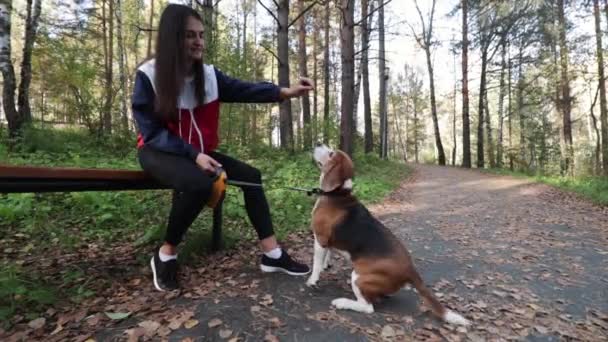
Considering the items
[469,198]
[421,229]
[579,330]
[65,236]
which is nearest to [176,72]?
[65,236]

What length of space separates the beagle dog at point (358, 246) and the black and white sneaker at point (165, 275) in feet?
3.78

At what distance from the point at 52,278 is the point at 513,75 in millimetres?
29734

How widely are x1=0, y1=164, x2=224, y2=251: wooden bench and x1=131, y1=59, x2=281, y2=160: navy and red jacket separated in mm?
327

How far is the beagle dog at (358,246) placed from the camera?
2670 millimetres

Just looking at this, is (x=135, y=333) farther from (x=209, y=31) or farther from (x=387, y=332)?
(x=209, y=31)

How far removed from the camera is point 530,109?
25172 mm

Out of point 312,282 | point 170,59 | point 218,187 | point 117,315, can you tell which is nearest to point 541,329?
point 312,282

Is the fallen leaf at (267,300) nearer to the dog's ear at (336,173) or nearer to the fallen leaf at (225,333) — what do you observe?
the fallen leaf at (225,333)

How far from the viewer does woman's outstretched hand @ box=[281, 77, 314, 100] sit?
3.59m

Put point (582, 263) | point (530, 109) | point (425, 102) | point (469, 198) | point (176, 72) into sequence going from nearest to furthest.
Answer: point (176, 72)
point (582, 263)
point (469, 198)
point (530, 109)
point (425, 102)

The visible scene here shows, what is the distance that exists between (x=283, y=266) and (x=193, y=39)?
2.18 meters

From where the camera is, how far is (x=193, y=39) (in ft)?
10.1

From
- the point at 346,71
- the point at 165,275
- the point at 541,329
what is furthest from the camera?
the point at 346,71

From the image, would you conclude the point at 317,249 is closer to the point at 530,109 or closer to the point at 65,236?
the point at 65,236
